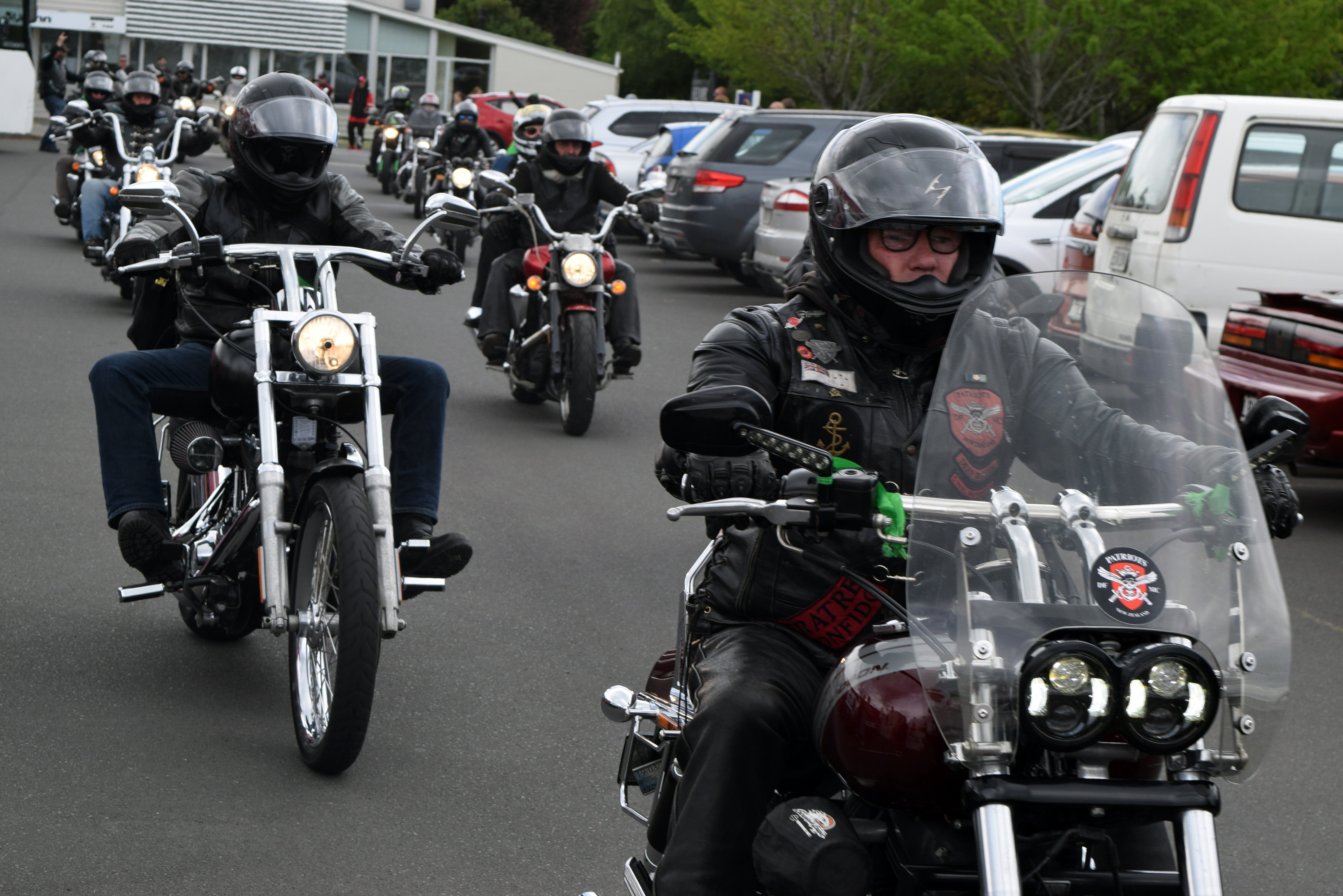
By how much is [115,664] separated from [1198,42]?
1028 inches

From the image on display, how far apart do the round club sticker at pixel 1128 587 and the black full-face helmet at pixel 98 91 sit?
1465 centimetres

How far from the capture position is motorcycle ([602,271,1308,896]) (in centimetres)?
205

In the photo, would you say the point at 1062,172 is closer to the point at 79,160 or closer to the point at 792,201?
the point at 792,201

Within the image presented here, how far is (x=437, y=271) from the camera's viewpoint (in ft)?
16.9

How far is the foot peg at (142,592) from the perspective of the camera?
4.78 meters

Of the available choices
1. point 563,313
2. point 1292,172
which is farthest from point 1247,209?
point 563,313

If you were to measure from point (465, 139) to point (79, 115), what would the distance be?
24.5 feet

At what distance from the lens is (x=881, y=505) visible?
7.76ft

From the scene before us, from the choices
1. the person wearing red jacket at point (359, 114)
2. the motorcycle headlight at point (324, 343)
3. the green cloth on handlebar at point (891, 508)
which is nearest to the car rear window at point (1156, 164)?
the motorcycle headlight at point (324, 343)

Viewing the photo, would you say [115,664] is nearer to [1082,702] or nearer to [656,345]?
[1082,702]

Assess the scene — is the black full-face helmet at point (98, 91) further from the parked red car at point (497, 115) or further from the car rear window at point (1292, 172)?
the parked red car at point (497, 115)

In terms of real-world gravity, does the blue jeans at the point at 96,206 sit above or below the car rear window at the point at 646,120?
below

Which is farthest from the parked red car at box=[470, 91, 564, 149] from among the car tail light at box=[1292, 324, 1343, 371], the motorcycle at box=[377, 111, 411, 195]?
the car tail light at box=[1292, 324, 1343, 371]

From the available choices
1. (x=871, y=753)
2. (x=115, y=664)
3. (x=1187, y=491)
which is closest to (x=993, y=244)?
(x=1187, y=491)
